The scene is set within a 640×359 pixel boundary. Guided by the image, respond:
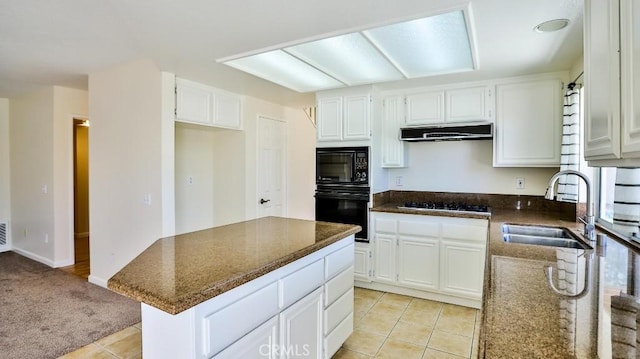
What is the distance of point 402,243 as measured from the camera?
349 cm

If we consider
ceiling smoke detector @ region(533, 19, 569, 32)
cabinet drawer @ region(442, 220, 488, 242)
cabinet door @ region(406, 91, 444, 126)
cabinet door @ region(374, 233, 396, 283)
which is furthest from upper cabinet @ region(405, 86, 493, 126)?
cabinet door @ region(374, 233, 396, 283)

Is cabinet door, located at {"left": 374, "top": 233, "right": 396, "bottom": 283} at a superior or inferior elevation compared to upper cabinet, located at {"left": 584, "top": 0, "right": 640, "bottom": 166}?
inferior

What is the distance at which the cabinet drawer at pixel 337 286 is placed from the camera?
2111 millimetres

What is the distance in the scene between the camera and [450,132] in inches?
133

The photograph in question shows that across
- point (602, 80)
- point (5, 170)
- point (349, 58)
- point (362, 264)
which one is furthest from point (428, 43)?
point (5, 170)

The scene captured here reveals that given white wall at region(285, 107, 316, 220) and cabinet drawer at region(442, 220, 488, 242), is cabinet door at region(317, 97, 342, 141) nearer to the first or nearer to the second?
white wall at region(285, 107, 316, 220)

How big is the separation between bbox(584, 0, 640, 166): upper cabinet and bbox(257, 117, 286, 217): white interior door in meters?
3.56

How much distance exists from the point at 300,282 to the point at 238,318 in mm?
479

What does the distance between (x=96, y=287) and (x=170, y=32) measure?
289 centimetres

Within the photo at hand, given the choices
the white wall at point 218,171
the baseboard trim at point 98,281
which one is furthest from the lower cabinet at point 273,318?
the baseboard trim at point 98,281

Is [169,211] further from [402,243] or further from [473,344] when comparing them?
[473,344]

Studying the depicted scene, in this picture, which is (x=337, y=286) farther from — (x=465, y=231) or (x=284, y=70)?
(x=284, y=70)

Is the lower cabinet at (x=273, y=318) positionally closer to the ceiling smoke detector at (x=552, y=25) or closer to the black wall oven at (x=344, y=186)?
the black wall oven at (x=344, y=186)

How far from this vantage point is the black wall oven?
144 inches
